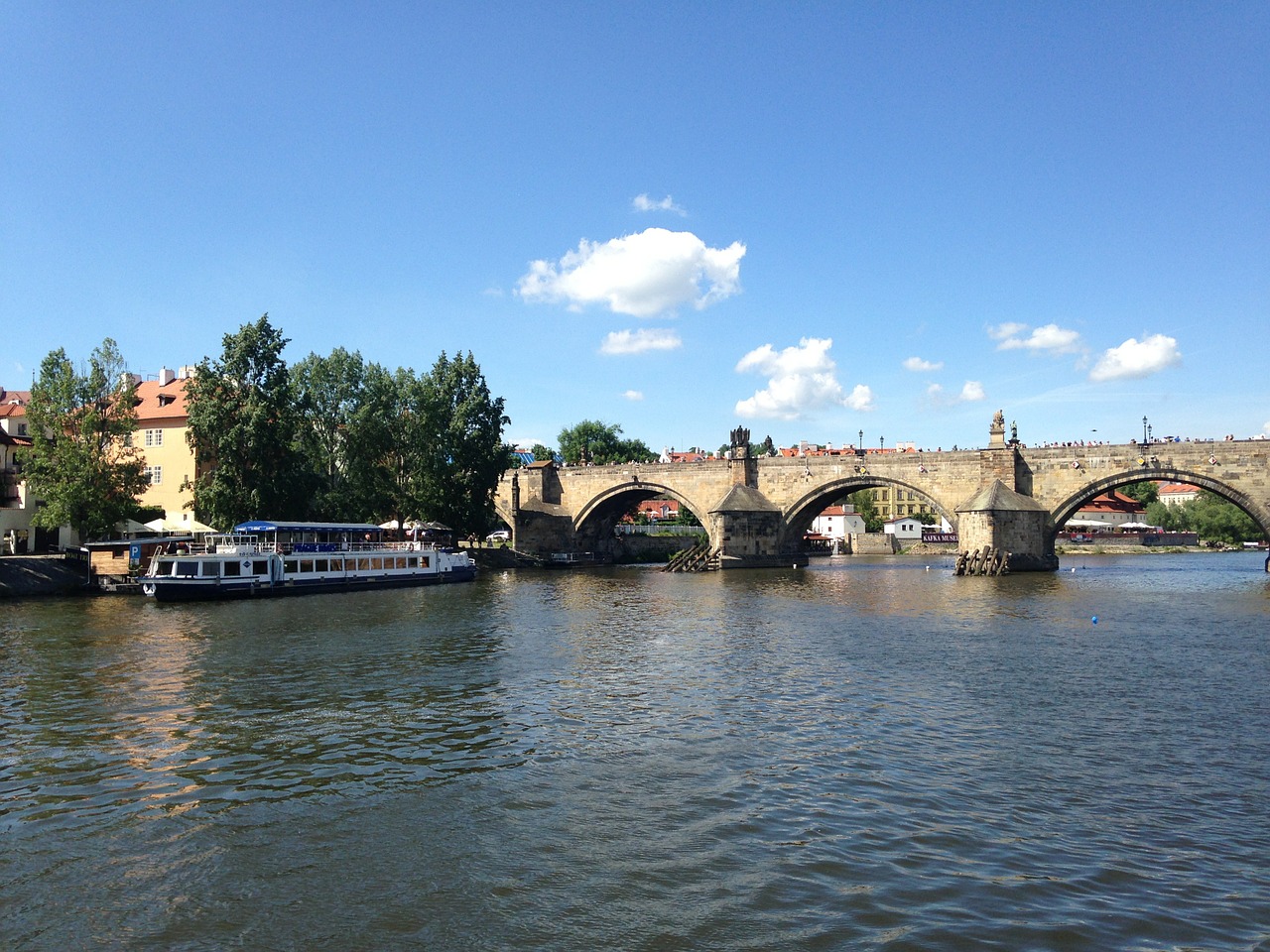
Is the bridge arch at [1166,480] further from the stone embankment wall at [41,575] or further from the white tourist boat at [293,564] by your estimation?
the stone embankment wall at [41,575]

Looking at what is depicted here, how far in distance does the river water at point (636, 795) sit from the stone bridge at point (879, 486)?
92.4ft

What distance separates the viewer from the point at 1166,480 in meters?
48.0

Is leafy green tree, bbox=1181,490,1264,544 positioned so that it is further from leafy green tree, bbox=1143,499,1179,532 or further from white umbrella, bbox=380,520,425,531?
white umbrella, bbox=380,520,425,531

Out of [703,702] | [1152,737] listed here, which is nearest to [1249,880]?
[1152,737]

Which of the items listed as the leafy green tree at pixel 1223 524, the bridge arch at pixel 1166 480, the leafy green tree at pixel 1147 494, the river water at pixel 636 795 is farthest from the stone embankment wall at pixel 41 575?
the leafy green tree at pixel 1147 494

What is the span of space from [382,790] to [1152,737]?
11.5 metres

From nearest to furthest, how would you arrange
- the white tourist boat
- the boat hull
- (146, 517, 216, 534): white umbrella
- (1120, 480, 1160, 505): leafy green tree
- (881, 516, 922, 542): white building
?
the boat hull < the white tourist boat < (146, 517, 216, 534): white umbrella < (881, 516, 922, 542): white building < (1120, 480, 1160, 505): leafy green tree

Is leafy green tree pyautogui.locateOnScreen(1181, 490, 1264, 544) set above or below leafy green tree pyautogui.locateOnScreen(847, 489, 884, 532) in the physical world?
below

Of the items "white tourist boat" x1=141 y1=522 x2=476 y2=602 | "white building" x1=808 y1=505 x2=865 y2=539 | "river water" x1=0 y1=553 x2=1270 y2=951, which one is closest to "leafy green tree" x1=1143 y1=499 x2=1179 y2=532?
"white building" x1=808 y1=505 x2=865 y2=539

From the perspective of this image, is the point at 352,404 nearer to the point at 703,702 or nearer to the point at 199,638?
the point at 199,638

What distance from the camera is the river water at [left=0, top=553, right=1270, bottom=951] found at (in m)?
7.77

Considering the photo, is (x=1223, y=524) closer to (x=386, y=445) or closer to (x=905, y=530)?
(x=905, y=530)

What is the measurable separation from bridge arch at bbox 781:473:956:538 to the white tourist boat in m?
22.3

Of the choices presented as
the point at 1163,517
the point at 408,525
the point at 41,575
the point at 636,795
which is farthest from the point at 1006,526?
the point at 1163,517
